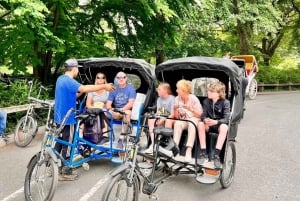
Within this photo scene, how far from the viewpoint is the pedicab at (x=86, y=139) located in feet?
15.9

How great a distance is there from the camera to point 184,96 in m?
6.38

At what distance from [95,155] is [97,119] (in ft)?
2.02

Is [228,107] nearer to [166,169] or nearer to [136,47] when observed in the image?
[166,169]

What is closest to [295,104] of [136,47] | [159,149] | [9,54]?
[136,47]

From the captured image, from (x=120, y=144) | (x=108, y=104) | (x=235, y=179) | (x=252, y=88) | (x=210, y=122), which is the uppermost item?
(x=108, y=104)

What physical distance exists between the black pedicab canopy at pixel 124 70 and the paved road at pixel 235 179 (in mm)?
1670

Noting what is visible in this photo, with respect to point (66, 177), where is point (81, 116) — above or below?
above

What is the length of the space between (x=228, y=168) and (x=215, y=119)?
0.82 m

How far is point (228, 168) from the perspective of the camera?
6.19m

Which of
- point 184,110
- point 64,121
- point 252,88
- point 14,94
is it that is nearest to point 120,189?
point 64,121

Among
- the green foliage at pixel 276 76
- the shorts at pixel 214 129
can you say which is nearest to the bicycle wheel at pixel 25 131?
the shorts at pixel 214 129

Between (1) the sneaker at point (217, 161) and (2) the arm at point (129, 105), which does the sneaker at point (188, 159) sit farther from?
(2) the arm at point (129, 105)

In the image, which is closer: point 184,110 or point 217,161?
point 217,161

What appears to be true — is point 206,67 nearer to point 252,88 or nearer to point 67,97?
point 67,97
